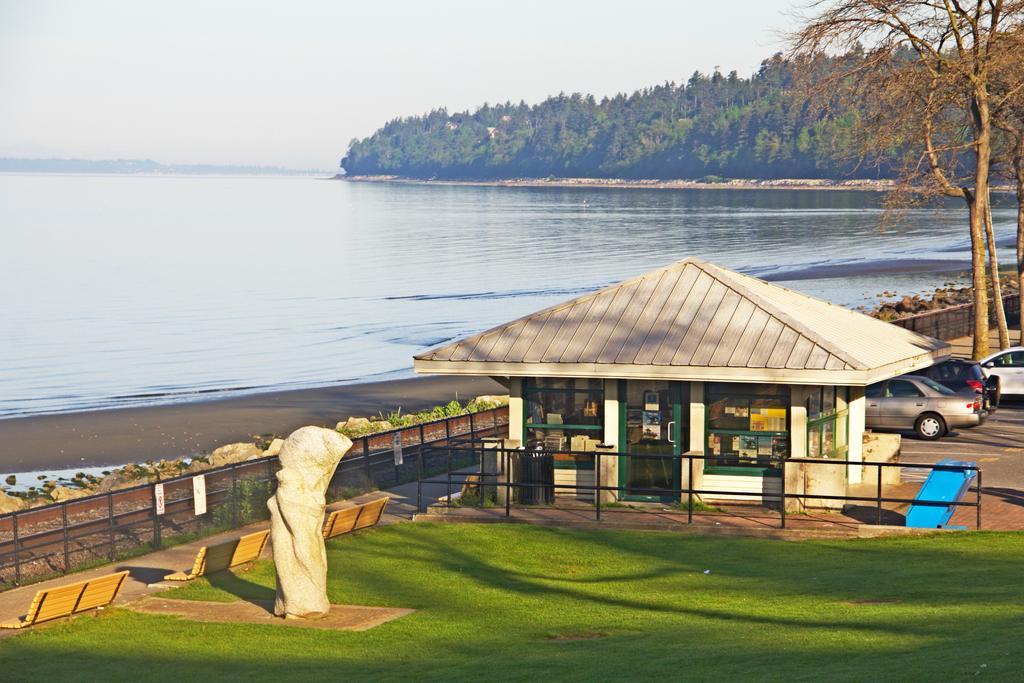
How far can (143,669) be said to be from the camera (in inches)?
580

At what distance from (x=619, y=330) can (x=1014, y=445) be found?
10.8 m

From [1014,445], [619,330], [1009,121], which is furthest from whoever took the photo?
[1009,121]

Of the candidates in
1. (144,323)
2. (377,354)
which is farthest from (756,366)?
(144,323)

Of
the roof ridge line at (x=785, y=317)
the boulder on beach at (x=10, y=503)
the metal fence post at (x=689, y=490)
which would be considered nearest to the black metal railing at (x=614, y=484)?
the metal fence post at (x=689, y=490)

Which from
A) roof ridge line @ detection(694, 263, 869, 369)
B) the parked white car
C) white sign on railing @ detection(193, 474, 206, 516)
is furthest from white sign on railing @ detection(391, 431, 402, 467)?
the parked white car

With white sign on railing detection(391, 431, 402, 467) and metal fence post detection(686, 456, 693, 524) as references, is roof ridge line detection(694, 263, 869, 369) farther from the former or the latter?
white sign on railing detection(391, 431, 402, 467)

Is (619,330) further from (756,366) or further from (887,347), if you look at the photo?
(887,347)

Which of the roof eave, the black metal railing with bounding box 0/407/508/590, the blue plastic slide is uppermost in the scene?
the roof eave

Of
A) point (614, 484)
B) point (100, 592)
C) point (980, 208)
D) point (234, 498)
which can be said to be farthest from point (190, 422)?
point (100, 592)

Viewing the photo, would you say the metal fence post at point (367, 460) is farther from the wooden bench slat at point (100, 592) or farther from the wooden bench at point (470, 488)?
the wooden bench slat at point (100, 592)

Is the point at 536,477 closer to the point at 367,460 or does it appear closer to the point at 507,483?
the point at 507,483

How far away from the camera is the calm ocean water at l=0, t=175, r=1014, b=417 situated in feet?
192

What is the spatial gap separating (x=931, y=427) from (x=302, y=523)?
18225 millimetres

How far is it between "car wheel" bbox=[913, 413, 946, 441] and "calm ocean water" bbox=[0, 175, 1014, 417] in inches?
1105
